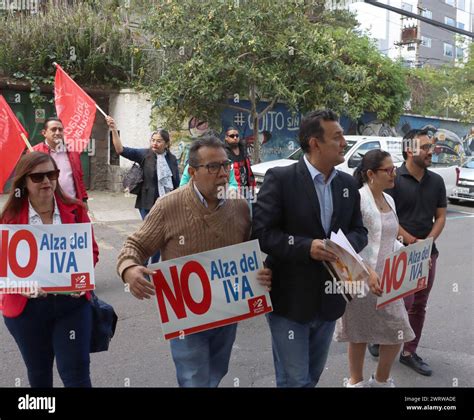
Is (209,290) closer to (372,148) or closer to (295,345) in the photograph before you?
(295,345)

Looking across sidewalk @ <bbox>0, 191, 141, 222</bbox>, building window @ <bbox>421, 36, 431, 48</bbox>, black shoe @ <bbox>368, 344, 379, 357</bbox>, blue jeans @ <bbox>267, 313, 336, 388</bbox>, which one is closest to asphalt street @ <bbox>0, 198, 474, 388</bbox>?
black shoe @ <bbox>368, 344, 379, 357</bbox>

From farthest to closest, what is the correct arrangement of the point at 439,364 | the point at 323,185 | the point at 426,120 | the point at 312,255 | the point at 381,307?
the point at 426,120
the point at 439,364
the point at 381,307
the point at 323,185
the point at 312,255

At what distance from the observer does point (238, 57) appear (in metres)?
13.0

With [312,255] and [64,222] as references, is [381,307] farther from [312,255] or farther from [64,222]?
[64,222]

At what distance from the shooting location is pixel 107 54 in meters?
14.8

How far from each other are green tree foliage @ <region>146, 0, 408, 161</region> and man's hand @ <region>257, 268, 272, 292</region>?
10.3 m

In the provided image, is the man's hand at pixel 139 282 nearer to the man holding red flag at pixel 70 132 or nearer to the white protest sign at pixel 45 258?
the white protest sign at pixel 45 258

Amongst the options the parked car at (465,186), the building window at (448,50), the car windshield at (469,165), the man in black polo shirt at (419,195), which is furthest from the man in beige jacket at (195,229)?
the building window at (448,50)

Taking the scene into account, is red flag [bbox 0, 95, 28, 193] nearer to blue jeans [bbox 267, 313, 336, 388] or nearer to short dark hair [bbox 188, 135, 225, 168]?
short dark hair [bbox 188, 135, 225, 168]

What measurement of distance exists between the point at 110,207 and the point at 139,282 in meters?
10.6

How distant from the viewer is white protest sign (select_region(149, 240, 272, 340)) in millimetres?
3023
